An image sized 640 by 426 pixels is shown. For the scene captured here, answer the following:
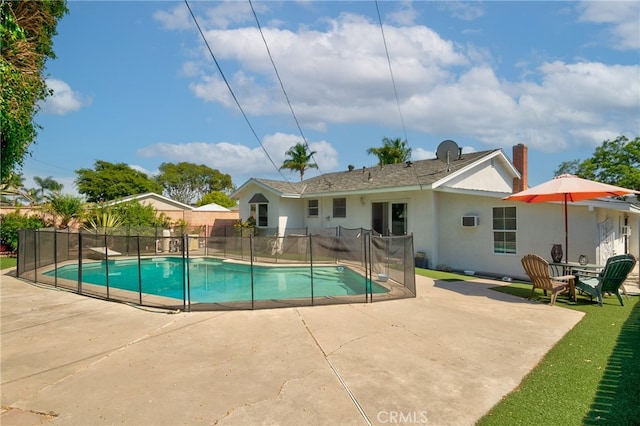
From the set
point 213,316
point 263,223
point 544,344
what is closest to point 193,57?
point 213,316

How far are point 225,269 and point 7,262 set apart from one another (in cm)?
937

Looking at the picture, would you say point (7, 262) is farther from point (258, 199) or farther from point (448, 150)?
point (448, 150)

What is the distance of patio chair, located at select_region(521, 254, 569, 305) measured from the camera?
7801 mm

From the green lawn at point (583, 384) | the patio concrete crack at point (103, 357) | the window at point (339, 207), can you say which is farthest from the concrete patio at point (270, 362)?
the window at point (339, 207)

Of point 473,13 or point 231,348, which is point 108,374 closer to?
point 231,348

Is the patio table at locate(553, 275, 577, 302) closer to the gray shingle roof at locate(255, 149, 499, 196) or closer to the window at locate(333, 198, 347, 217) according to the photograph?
the gray shingle roof at locate(255, 149, 499, 196)

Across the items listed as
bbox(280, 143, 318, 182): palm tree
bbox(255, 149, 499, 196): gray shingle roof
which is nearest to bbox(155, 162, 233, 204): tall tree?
bbox(280, 143, 318, 182): palm tree

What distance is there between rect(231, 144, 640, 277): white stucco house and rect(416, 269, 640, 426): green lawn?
5745 mm

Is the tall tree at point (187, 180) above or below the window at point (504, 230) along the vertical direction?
above

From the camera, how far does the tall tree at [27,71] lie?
28.8 ft

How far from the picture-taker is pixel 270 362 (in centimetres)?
456

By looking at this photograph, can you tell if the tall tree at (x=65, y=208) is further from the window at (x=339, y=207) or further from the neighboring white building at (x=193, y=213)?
the window at (x=339, y=207)

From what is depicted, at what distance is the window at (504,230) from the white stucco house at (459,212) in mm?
32

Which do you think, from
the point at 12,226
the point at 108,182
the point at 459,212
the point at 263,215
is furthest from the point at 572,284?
the point at 108,182
